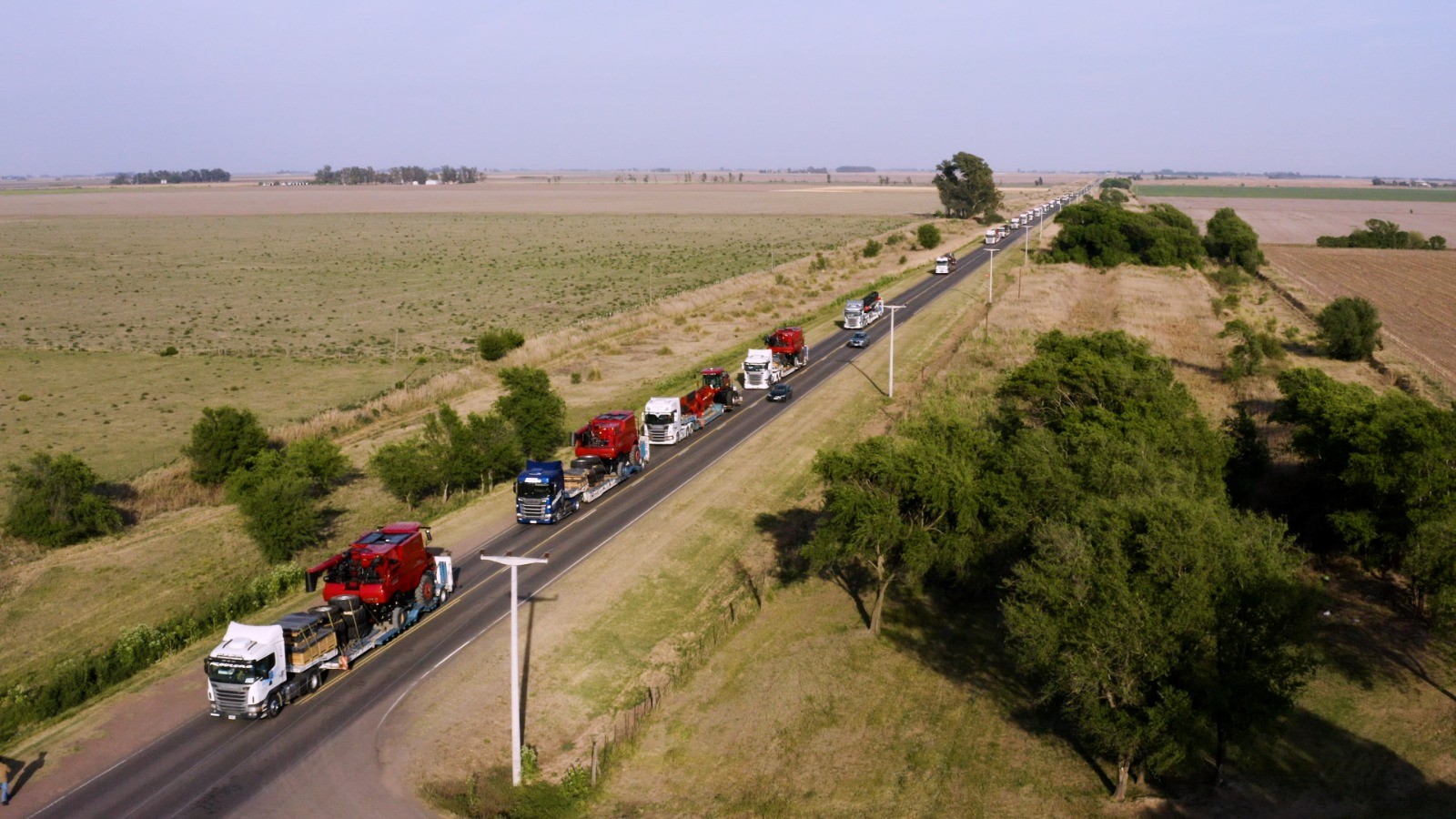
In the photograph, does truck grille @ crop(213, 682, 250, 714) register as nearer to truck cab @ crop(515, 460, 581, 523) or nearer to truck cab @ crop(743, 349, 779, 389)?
truck cab @ crop(515, 460, 581, 523)

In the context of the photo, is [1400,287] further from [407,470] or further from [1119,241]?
[407,470]

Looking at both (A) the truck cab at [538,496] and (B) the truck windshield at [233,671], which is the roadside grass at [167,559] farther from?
(B) the truck windshield at [233,671]

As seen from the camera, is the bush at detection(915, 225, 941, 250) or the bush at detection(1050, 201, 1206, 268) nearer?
the bush at detection(1050, 201, 1206, 268)

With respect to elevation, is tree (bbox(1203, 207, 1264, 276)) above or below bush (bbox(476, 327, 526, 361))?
above

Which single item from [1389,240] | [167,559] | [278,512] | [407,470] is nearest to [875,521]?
[407,470]

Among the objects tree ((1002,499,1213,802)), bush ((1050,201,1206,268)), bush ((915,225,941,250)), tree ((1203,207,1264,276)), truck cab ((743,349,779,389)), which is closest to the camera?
tree ((1002,499,1213,802))

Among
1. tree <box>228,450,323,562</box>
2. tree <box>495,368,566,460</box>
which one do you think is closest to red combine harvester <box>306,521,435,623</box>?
tree <box>228,450,323,562</box>

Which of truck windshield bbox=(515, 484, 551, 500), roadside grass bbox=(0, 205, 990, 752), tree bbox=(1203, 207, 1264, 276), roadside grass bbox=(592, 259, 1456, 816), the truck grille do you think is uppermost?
tree bbox=(1203, 207, 1264, 276)

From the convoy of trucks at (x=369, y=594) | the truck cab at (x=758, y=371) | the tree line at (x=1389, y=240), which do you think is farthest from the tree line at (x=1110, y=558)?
the tree line at (x=1389, y=240)
